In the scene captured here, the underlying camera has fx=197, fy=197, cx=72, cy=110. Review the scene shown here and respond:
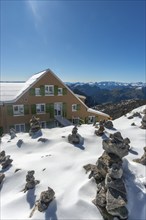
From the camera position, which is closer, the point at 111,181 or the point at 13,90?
the point at 111,181

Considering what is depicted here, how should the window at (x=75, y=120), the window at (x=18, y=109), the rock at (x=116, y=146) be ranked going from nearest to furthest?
the rock at (x=116, y=146) → the window at (x=18, y=109) → the window at (x=75, y=120)

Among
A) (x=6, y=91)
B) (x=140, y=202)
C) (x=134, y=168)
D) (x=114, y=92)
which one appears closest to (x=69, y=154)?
(x=134, y=168)

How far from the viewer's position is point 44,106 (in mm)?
31516

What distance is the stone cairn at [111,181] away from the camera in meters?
6.84

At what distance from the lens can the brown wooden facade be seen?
2894cm

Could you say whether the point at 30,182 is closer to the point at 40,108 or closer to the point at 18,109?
the point at 18,109

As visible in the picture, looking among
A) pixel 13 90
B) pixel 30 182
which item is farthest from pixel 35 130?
pixel 13 90

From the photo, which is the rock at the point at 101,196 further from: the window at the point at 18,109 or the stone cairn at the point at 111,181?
the window at the point at 18,109

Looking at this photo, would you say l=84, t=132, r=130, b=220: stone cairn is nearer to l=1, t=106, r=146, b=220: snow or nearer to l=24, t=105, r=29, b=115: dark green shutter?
l=1, t=106, r=146, b=220: snow

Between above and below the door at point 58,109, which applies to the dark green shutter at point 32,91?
above

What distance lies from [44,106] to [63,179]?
23234 millimetres

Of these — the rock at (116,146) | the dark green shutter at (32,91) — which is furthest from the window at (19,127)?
the rock at (116,146)

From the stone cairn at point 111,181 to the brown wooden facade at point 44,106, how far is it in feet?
71.8

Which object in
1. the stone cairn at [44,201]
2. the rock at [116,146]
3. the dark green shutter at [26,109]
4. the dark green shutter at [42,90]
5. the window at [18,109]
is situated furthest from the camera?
the dark green shutter at [42,90]
